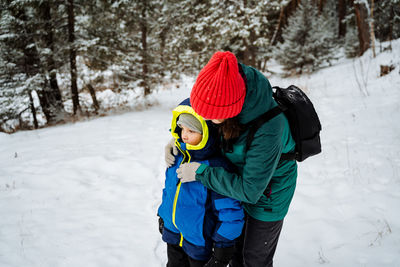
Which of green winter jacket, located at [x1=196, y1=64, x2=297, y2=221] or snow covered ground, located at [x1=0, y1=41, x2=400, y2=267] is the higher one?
green winter jacket, located at [x1=196, y1=64, x2=297, y2=221]

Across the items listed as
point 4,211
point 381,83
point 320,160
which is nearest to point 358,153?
point 320,160

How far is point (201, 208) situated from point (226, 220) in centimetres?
18

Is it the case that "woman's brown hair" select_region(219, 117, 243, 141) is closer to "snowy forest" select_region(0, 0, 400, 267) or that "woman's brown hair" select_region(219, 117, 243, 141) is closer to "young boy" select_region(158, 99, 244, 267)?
"young boy" select_region(158, 99, 244, 267)

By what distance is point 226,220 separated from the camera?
4.61 feet

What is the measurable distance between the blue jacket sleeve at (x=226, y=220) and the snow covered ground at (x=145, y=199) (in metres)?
1.32

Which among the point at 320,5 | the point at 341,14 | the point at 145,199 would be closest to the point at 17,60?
the point at 145,199

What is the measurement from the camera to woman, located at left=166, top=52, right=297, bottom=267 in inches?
47.1

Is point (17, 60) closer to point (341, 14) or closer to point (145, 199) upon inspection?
point (145, 199)

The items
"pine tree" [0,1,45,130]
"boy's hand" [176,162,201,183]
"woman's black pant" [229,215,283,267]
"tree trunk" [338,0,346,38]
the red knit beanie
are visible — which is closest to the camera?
the red knit beanie

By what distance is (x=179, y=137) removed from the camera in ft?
5.34

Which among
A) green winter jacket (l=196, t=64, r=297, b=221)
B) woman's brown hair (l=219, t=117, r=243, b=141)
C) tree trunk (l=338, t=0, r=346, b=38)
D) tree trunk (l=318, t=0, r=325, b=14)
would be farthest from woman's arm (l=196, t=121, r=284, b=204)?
tree trunk (l=318, t=0, r=325, b=14)

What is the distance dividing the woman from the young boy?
110mm

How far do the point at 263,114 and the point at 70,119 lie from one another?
9533mm

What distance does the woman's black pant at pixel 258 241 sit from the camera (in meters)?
1.56
